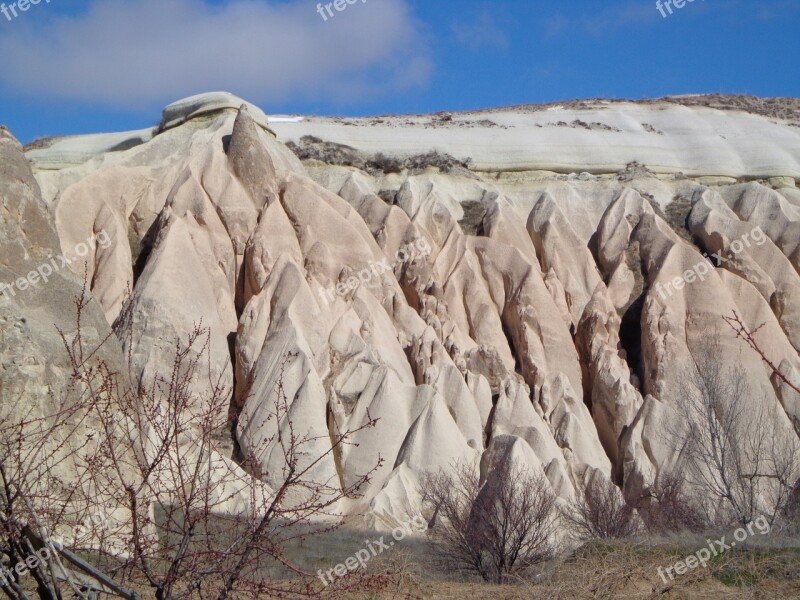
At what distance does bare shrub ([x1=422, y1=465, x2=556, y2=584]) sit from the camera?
1296 cm

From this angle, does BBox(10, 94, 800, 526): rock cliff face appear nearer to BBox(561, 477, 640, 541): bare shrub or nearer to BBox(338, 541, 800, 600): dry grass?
BBox(561, 477, 640, 541): bare shrub

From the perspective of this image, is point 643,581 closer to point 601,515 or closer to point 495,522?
point 495,522

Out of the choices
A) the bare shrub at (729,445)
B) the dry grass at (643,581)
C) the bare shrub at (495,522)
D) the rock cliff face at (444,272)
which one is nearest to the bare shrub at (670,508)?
the bare shrub at (729,445)

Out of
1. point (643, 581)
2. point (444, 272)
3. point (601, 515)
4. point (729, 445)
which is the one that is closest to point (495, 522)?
point (601, 515)

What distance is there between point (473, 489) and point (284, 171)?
449 inches

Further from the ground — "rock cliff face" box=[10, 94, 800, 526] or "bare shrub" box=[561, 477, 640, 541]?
"rock cliff face" box=[10, 94, 800, 526]

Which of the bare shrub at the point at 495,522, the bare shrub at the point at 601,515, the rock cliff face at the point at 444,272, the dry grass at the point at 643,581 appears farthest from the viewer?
the rock cliff face at the point at 444,272

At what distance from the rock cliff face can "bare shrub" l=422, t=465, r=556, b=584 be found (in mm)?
928

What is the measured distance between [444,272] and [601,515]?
1001 cm

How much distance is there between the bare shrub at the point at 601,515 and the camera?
15.1 meters

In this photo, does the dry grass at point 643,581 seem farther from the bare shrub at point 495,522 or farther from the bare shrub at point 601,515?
the bare shrub at point 601,515

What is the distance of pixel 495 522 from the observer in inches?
533

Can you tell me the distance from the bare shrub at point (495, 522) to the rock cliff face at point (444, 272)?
36.5 inches

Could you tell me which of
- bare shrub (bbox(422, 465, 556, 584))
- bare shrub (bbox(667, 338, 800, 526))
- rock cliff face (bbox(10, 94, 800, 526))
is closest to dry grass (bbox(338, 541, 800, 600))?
bare shrub (bbox(422, 465, 556, 584))
